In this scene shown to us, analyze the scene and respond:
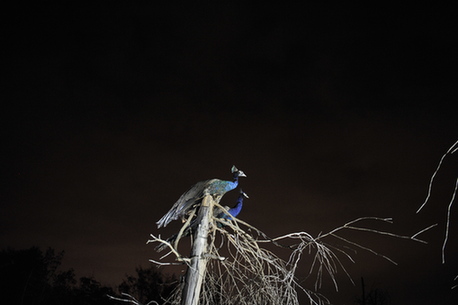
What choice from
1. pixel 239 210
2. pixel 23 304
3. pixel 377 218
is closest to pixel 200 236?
pixel 239 210

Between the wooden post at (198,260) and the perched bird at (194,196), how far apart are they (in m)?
0.13

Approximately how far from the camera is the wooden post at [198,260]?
402cm

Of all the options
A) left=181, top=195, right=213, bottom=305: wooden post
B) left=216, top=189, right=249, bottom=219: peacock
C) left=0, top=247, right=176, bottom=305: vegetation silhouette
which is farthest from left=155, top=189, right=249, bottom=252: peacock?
left=0, top=247, right=176, bottom=305: vegetation silhouette

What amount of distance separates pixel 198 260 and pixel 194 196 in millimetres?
843

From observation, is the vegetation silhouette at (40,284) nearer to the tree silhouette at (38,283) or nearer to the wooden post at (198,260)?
the tree silhouette at (38,283)

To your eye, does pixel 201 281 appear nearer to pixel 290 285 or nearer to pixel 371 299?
pixel 290 285

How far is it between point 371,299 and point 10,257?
27.4m

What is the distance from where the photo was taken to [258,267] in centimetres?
426

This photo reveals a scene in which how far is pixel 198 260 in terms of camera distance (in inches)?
164

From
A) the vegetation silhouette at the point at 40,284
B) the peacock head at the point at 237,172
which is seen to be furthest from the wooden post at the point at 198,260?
the vegetation silhouette at the point at 40,284

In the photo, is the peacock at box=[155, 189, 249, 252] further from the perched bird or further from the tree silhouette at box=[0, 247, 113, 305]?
the tree silhouette at box=[0, 247, 113, 305]

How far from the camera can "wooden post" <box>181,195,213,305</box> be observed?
4020 millimetres

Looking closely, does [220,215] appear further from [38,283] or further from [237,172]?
[38,283]

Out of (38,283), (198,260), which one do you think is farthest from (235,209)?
(38,283)
